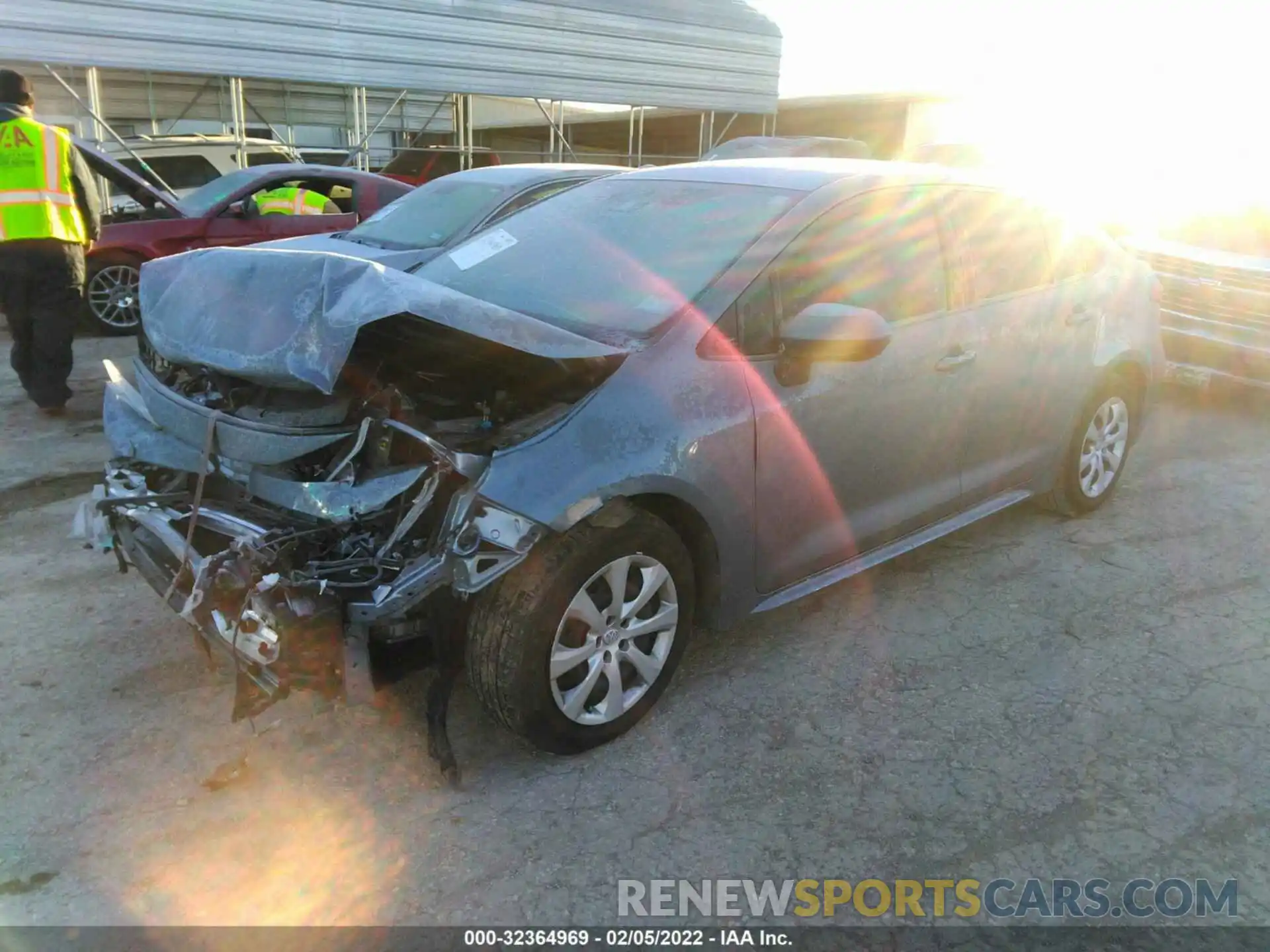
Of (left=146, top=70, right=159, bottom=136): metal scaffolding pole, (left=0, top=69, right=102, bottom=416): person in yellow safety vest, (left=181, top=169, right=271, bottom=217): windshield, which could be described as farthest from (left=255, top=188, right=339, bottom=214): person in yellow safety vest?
(left=146, top=70, right=159, bottom=136): metal scaffolding pole

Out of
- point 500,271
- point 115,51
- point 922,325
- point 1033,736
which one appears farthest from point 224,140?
point 1033,736

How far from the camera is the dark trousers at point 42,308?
6.12 metres

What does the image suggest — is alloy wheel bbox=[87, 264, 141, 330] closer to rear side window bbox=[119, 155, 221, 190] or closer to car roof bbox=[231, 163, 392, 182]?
car roof bbox=[231, 163, 392, 182]

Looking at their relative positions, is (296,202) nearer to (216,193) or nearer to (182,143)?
(216,193)

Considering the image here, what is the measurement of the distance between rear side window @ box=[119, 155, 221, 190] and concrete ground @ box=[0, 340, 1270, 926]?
388 inches

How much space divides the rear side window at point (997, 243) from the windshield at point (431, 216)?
359cm

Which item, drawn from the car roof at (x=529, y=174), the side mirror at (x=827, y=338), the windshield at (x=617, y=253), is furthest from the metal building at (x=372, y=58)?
the side mirror at (x=827, y=338)

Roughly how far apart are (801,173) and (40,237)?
5.03 metres

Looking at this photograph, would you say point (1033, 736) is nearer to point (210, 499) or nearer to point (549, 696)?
point (549, 696)

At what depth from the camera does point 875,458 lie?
11.5ft

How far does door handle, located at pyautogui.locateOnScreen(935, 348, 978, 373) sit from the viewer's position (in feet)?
12.0

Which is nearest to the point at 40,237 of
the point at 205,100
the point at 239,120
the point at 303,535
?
the point at 303,535

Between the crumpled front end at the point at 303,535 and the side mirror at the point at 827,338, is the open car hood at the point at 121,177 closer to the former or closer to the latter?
the crumpled front end at the point at 303,535

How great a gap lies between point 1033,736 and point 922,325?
1.51 m
